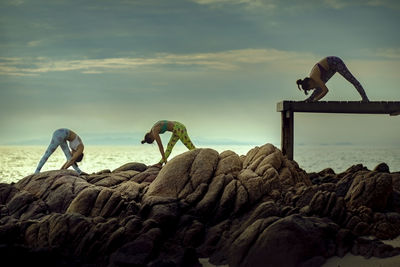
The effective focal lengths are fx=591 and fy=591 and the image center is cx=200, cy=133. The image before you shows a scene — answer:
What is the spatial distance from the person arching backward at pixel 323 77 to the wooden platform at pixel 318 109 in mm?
349

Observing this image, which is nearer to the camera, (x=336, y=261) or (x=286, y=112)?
(x=336, y=261)

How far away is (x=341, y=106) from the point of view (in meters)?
22.7

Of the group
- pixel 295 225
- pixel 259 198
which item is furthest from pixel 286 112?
pixel 295 225

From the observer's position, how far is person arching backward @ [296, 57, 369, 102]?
2286cm

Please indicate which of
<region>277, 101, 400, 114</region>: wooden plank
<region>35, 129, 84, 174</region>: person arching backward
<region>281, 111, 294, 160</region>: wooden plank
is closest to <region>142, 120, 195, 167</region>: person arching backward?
<region>35, 129, 84, 174</region>: person arching backward

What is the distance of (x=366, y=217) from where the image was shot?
1752 cm

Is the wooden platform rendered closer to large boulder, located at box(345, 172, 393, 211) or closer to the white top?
large boulder, located at box(345, 172, 393, 211)

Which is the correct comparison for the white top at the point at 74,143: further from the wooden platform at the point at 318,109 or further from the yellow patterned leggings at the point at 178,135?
the wooden platform at the point at 318,109

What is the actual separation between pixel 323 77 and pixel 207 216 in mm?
8226

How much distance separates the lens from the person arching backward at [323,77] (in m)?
22.9

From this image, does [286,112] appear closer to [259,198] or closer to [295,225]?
[259,198]

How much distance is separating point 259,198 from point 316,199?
189 centimetres

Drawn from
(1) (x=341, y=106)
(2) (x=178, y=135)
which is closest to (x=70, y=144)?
(2) (x=178, y=135)

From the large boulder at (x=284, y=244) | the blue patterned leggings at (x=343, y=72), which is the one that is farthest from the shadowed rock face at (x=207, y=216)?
the blue patterned leggings at (x=343, y=72)
